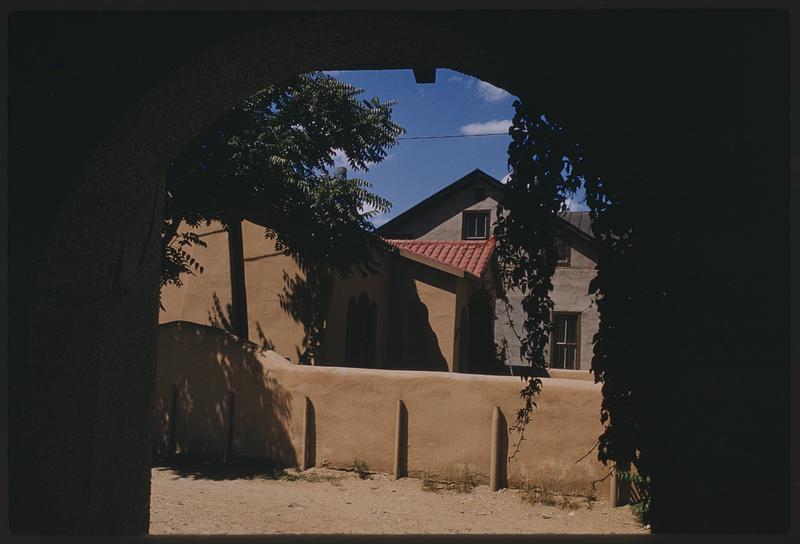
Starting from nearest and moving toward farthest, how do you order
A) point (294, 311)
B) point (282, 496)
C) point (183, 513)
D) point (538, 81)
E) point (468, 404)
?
point (538, 81) < point (183, 513) < point (282, 496) < point (468, 404) < point (294, 311)

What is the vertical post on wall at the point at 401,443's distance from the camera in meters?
7.36

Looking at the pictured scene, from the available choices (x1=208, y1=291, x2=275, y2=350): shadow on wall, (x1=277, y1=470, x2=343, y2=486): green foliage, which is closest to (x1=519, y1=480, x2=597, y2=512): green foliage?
(x1=277, y1=470, x2=343, y2=486): green foliage

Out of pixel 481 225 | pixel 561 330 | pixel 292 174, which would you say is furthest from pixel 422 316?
pixel 481 225

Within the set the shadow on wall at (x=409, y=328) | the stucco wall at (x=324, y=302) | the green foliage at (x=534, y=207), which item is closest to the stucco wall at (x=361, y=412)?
the stucco wall at (x=324, y=302)

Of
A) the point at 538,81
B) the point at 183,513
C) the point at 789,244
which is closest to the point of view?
the point at 789,244

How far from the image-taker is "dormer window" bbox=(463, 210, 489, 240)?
20.0 metres

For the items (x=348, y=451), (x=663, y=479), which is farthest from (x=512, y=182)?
(x=348, y=451)

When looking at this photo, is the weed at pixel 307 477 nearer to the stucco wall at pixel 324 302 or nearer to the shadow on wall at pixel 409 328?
the stucco wall at pixel 324 302

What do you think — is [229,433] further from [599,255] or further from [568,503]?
[599,255]

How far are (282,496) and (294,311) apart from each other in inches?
179

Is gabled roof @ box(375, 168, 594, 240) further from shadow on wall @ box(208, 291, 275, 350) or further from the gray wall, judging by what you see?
shadow on wall @ box(208, 291, 275, 350)

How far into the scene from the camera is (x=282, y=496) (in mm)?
6703

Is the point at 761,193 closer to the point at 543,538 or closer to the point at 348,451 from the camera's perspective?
the point at 543,538

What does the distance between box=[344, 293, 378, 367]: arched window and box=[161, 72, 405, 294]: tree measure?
1754 millimetres
